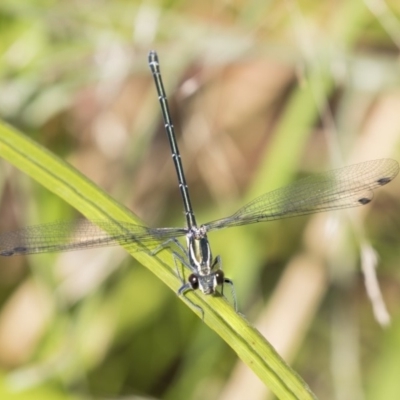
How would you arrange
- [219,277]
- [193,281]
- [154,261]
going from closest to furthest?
[154,261]
[193,281]
[219,277]

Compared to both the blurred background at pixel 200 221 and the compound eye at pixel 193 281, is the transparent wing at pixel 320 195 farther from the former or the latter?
the compound eye at pixel 193 281

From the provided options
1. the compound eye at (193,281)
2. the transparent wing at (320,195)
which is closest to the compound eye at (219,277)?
the compound eye at (193,281)

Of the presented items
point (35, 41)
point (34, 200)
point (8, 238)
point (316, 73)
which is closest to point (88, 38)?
point (35, 41)

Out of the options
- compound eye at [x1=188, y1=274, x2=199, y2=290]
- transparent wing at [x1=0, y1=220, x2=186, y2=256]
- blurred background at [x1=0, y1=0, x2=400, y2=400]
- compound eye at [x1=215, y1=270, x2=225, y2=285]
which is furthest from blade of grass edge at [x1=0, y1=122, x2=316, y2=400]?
blurred background at [x1=0, y1=0, x2=400, y2=400]

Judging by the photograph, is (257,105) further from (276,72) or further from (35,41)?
(35,41)

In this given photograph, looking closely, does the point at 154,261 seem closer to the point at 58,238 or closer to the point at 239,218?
the point at 58,238

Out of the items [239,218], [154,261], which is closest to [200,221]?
[239,218]

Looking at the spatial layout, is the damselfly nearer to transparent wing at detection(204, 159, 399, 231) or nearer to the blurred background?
transparent wing at detection(204, 159, 399, 231)
